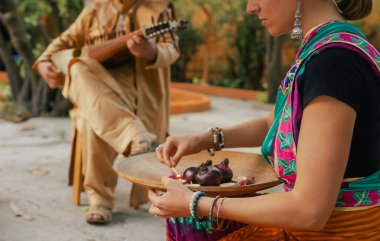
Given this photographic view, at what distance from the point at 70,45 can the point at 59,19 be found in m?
4.11

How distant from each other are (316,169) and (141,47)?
2649 mm

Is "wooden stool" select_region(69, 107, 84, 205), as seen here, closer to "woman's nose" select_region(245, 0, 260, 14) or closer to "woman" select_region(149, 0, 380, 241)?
"woman" select_region(149, 0, 380, 241)

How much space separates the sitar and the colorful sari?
2.12m

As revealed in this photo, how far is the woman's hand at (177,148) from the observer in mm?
2234

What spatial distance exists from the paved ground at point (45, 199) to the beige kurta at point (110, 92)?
0.25 m

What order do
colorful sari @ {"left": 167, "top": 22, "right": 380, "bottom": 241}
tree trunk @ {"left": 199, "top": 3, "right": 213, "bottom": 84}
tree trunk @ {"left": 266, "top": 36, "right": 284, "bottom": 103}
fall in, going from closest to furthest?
colorful sari @ {"left": 167, "top": 22, "right": 380, "bottom": 241} < tree trunk @ {"left": 266, "top": 36, "right": 284, "bottom": 103} < tree trunk @ {"left": 199, "top": 3, "right": 213, "bottom": 84}

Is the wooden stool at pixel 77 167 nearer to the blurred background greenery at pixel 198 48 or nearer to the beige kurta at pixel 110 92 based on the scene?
the beige kurta at pixel 110 92

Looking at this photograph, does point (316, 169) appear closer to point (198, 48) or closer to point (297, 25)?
point (297, 25)

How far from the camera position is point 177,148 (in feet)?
7.45

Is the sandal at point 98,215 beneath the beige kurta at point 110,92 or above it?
beneath

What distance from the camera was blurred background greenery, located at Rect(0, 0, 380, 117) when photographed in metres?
8.84

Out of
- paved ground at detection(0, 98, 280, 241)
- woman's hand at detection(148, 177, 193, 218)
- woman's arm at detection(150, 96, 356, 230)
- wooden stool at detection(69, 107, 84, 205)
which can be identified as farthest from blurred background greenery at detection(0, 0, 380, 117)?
woman's arm at detection(150, 96, 356, 230)

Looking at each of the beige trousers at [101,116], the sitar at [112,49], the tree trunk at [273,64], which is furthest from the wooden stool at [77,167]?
the tree trunk at [273,64]

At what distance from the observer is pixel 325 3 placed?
178 cm
